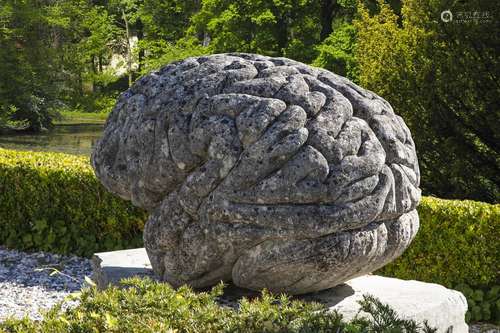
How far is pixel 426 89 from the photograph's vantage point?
34.5ft

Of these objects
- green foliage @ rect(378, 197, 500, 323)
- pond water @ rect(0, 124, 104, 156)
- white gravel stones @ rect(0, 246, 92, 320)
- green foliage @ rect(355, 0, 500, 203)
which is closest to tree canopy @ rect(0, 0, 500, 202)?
green foliage @ rect(355, 0, 500, 203)

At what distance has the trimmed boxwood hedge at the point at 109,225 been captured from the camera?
23.0 ft

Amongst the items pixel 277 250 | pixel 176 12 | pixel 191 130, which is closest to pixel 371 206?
pixel 277 250

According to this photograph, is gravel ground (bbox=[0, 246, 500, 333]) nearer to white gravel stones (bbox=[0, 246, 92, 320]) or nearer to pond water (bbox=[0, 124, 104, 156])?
white gravel stones (bbox=[0, 246, 92, 320])

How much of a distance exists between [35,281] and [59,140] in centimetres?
1896

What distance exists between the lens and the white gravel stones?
701cm

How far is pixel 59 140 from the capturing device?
86.0ft

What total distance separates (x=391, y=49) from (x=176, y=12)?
91.4 feet

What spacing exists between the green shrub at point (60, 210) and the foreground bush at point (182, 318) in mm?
5202

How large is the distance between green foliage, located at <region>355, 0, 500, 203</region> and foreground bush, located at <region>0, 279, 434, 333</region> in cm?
719

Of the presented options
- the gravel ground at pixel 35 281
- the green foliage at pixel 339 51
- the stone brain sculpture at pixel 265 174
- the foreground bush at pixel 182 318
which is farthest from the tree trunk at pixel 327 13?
the foreground bush at pixel 182 318

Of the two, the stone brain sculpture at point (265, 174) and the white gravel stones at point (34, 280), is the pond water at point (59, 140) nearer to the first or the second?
the white gravel stones at point (34, 280)

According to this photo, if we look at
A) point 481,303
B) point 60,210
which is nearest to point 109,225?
point 60,210

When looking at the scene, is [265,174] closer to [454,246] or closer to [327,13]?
[454,246]
